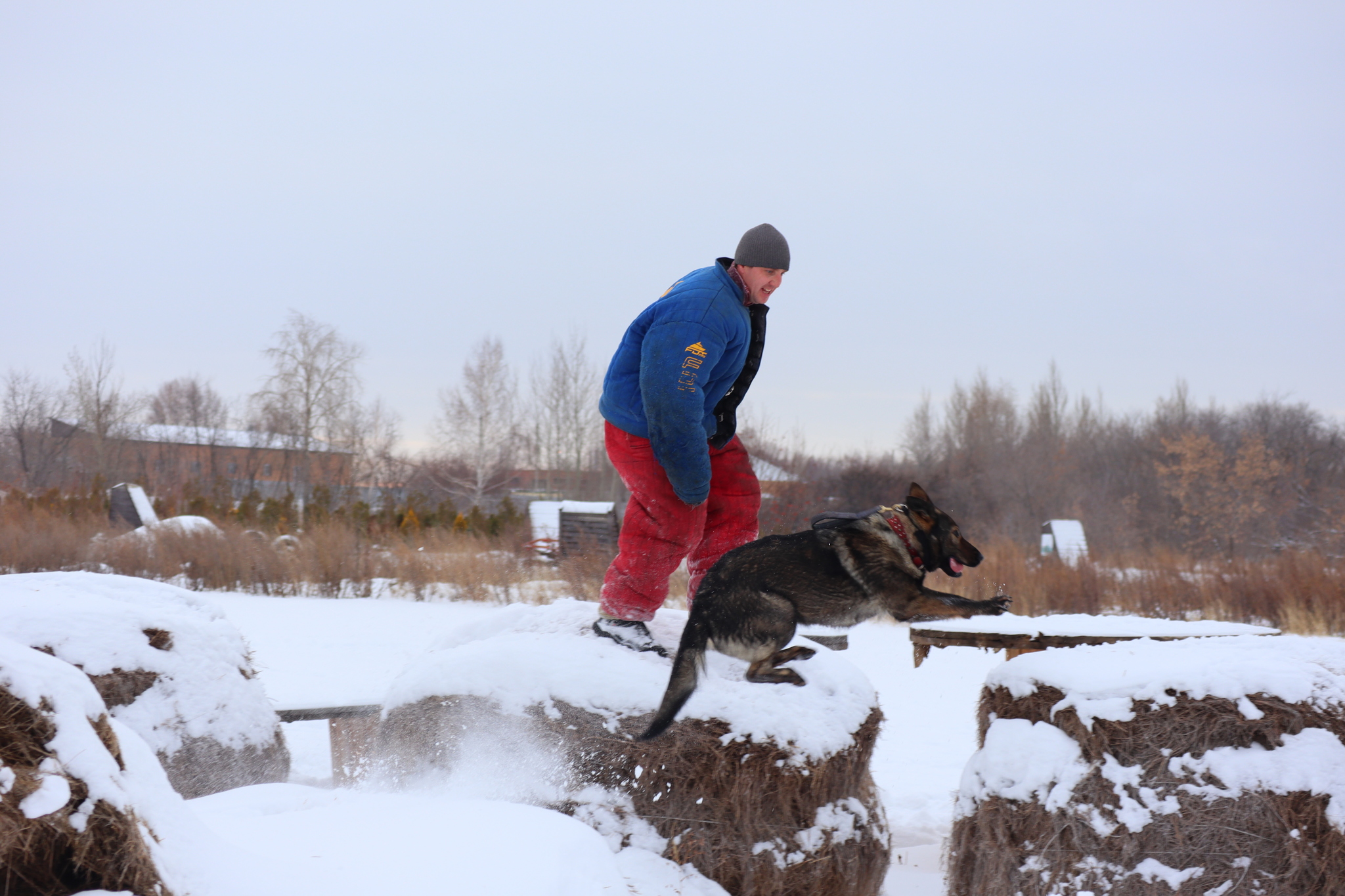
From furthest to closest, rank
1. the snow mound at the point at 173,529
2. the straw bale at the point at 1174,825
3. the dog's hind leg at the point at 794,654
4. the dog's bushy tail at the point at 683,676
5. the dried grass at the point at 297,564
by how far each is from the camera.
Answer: the snow mound at the point at 173,529
the dried grass at the point at 297,564
the dog's hind leg at the point at 794,654
the dog's bushy tail at the point at 683,676
the straw bale at the point at 1174,825

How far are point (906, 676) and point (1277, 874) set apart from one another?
6.74 metres

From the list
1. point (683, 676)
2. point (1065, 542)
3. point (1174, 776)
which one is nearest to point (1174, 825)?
point (1174, 776)

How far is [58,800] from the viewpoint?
1718mm


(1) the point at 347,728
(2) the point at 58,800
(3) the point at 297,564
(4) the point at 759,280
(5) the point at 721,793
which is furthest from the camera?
(3) the point at 297,564

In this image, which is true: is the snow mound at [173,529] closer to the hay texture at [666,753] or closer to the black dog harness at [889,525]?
the hay texture at [666,753]

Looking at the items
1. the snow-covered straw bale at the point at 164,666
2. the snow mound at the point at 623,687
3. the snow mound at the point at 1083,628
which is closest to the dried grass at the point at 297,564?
the snow-covered straw bale at the point at 164,666

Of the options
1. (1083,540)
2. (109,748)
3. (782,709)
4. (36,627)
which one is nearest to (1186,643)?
(782,709)

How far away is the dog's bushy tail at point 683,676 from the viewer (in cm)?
313

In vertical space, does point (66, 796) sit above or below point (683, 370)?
below

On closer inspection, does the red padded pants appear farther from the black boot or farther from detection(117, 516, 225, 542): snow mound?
detection(117, 516, 225, 542): snow mound

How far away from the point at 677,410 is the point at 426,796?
5.92ft

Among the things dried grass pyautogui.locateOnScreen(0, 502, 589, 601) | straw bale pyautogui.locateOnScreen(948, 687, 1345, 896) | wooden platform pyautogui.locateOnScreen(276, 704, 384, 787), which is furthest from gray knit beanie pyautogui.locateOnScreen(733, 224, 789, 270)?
dried grass pyautogui.locateOnScreen(0, 502, 589, 601)

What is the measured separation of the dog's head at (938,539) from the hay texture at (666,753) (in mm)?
684

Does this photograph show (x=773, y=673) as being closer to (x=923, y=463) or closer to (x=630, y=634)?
(x=630, y=634)
